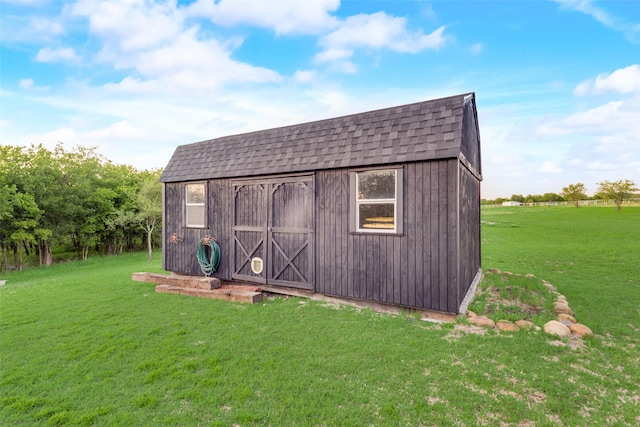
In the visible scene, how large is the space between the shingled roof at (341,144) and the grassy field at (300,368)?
285 centimetres

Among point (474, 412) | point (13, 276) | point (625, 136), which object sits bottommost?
point (13, 276)

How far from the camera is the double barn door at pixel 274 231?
239 inches

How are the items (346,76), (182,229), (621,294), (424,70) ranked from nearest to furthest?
(621,294) < (182,229) < (424,70) < (346,76)

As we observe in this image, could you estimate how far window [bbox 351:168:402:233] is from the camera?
5109mm

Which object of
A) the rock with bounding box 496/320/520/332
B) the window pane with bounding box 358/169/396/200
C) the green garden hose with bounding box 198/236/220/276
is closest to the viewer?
the rock with bounding box 496/320/520/332

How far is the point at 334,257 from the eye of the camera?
18.8 feet

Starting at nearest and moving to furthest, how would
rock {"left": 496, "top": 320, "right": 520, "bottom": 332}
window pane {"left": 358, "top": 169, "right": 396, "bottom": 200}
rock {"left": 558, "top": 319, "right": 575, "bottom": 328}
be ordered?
1. rock {"left": 496, "top": 320, "right": 520, "bottom": 332}
2. rock {"left": 558, "top": 319, "right": 575, "bottom": 328}
3. window pane {"left": 358, "top": 169, "right": 396, "bottom": 200}

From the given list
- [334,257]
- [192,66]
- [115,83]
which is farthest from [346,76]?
[115,83]

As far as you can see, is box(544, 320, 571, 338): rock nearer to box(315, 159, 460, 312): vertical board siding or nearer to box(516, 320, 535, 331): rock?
box(516, 320, 535, 331): rock

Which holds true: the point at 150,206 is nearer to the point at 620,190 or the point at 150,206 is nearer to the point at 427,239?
the point at 427,239

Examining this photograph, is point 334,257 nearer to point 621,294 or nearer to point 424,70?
point 621,294

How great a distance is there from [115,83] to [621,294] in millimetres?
16084

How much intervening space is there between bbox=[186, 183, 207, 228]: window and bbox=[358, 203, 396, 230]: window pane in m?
4.40

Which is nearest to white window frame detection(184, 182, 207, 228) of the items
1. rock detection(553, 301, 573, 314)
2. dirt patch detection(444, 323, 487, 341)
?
dirt patch detection(444, 323, 487, 341)
